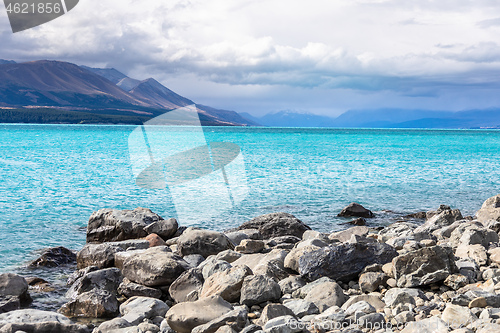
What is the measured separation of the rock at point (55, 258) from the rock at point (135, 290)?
2459 mm

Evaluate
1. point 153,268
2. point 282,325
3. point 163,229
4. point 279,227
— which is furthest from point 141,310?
point 279,227

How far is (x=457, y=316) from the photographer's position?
4.56 m

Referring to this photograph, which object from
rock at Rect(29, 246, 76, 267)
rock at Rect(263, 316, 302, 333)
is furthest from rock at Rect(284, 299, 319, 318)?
rock at Rect(29, 246, 76, 267)

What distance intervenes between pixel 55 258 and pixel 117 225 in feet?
6.37

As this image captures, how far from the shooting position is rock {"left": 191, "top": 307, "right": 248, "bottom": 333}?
496 centimetres

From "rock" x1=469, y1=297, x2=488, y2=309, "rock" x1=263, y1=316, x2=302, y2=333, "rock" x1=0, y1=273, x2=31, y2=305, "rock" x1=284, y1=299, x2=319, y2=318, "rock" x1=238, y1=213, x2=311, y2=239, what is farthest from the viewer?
"rock" x1=238, y1=213, x2=311, y2=239

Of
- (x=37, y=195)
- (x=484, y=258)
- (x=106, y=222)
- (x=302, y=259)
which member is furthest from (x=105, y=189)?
(x=484, y=258)

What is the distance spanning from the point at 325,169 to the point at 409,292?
25768 mm

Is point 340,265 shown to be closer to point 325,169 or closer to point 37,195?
point 37,195

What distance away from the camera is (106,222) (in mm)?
11078

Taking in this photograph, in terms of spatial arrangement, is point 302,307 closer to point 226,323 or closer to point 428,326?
point 226,323

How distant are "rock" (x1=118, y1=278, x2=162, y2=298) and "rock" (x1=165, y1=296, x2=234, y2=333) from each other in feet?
5.50

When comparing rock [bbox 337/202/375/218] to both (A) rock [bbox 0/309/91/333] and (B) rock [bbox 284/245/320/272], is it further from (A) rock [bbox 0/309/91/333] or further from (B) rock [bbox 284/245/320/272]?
(A) rock [bbox 0/309/91/333]

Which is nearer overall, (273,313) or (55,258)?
(273,313)
